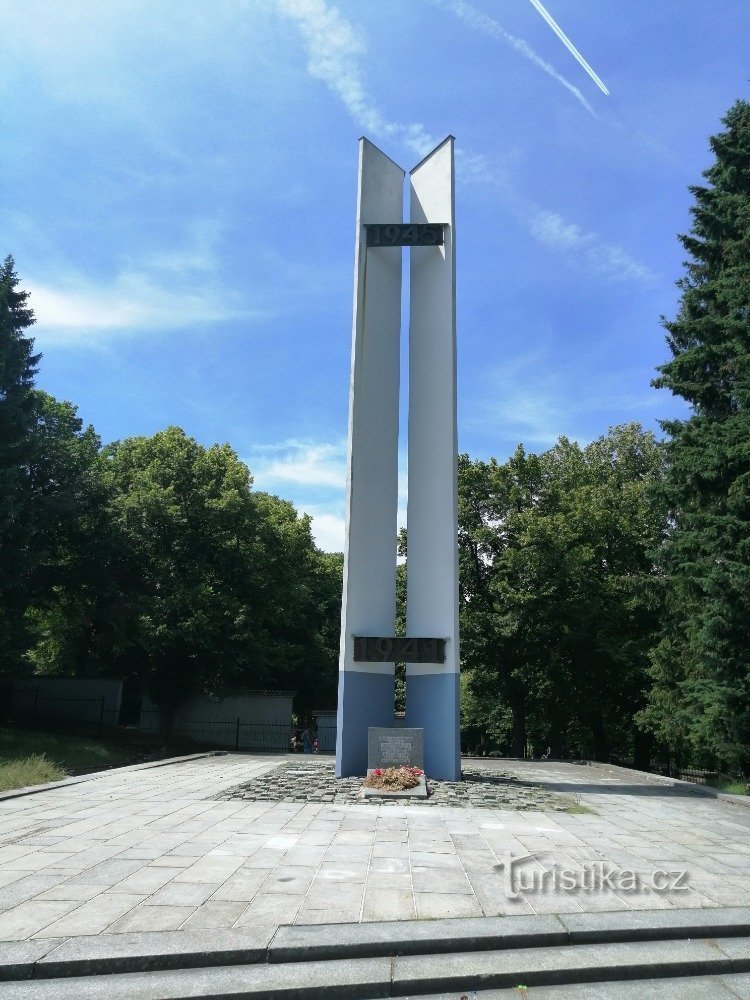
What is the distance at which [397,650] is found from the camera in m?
15.1

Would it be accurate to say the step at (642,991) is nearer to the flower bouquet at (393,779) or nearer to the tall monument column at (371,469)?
the flower bouquet at (393,779)

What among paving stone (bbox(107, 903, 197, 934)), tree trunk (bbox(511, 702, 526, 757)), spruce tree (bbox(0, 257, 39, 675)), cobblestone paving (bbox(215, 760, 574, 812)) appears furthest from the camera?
tree trunk (bbox(511, 702, 526, 757))

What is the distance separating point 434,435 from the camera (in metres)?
16.3

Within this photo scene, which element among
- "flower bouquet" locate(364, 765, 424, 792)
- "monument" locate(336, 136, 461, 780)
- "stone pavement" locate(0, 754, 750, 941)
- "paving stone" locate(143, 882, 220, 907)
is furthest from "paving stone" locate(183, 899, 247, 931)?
"monument" locate(336, 136, 461, 780)

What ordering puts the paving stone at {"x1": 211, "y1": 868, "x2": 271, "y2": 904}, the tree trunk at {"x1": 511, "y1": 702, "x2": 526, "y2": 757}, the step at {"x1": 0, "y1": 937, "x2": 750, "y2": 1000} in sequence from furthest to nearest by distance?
the tree trunk at {"x1": 511, "y1": 702, "x2": 526, "y2": 757}
the paving stone at {"x1": 211, "y1": 868, "x2": 271, "y2": 904}
the step at {"x1": 0, "y1": 937, "x2": 750, "y2": 1000}

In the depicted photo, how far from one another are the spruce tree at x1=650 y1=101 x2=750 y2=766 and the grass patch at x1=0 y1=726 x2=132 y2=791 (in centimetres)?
1419

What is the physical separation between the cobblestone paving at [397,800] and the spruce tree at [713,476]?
15.9 feet

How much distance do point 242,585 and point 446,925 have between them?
2570cm

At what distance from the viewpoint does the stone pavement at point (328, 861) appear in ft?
18.9

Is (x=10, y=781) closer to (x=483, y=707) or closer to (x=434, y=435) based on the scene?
(x=434, y=435)

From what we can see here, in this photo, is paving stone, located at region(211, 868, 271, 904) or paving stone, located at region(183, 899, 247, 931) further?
paving stone, located at region(211, 868, 271, 904)

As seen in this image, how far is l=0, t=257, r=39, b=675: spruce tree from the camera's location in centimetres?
2191

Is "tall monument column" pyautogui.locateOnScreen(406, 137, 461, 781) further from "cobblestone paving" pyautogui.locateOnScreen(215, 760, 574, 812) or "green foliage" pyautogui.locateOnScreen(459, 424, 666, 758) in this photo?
"green foliage" pyautogui.locateOnScreen(459, 424, 666, 758)

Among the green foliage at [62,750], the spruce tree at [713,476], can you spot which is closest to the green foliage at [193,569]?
the green foliage at [62,750]
